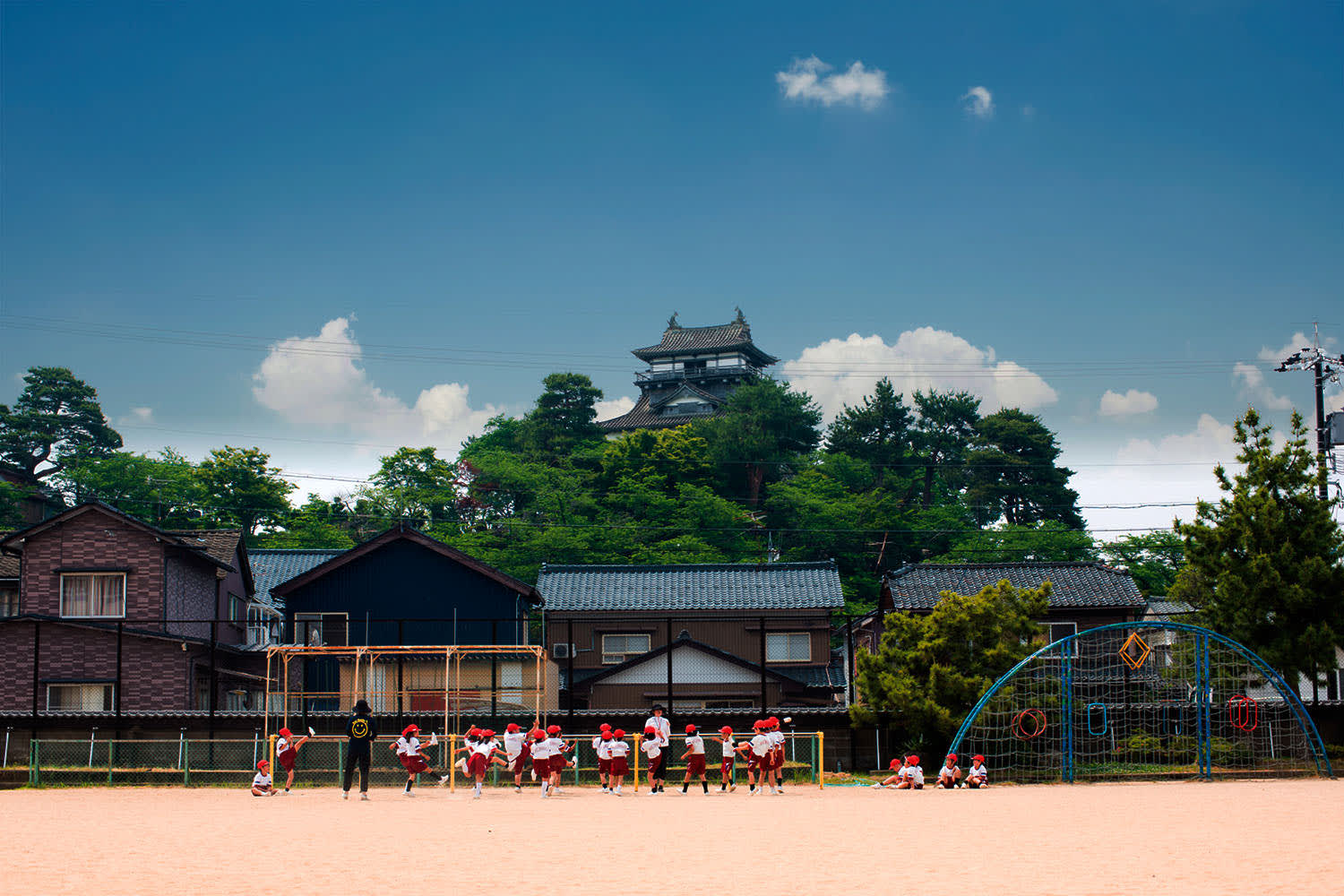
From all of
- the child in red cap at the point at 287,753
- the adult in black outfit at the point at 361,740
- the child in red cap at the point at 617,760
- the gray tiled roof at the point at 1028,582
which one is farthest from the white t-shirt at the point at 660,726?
the gray tiled roof at the point at 1028,582

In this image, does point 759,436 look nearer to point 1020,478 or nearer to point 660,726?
point 1020,478

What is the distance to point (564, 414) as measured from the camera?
252ft

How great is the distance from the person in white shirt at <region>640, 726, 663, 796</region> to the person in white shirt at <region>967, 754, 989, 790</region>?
572 centimetres

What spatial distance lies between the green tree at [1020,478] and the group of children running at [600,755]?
47.4m

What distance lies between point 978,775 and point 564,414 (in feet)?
183

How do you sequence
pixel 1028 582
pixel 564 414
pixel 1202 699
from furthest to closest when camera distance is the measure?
pixel 564 414 → pixel 1028 582 → pixel 1202 699

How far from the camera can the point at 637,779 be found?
2359 cm

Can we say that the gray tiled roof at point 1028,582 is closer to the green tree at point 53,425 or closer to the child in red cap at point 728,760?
the child in red cap at point 728,760

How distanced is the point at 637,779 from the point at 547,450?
5244cm

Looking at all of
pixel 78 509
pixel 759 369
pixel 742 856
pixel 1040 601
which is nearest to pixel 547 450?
pixel 759 369

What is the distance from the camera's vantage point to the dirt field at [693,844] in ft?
36.9

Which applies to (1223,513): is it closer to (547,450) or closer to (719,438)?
(719,438)

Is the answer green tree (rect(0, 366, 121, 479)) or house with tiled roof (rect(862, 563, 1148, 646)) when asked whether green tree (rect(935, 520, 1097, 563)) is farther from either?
green tree (rect(0, 366, 121, 479))

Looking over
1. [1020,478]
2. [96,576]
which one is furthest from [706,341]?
[96,576]
